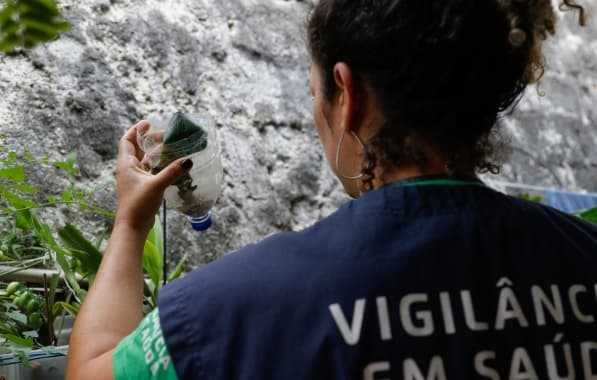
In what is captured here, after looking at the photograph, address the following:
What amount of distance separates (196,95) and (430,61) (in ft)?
4.04

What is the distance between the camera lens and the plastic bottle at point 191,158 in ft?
3.24

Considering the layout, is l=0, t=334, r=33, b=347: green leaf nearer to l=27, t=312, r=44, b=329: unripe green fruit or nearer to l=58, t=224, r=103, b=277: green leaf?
l=27, t=312, r=44, b=329: unripe green fruit

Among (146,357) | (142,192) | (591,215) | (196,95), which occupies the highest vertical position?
(196,95)

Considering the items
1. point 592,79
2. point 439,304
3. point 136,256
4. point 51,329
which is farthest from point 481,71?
point 592,79

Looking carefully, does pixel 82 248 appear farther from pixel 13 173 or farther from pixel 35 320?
→ pixel 13 173

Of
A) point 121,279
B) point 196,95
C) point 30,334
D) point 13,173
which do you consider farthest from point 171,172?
point 196,95

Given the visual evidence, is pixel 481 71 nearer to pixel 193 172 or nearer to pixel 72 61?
pixel 193 172

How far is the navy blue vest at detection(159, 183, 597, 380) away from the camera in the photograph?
664mm

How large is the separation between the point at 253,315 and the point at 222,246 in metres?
1.19

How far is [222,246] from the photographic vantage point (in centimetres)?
185

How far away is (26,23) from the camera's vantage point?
629 mm

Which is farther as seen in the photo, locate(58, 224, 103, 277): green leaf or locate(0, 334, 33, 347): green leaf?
locate(58, 224, 103, 277): green leaf

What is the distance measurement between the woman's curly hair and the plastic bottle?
0.91 ft

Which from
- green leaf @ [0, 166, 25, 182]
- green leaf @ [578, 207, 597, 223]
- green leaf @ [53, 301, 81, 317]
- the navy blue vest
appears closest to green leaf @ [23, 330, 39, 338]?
green leaf @ [53, 301, 81, 317]
